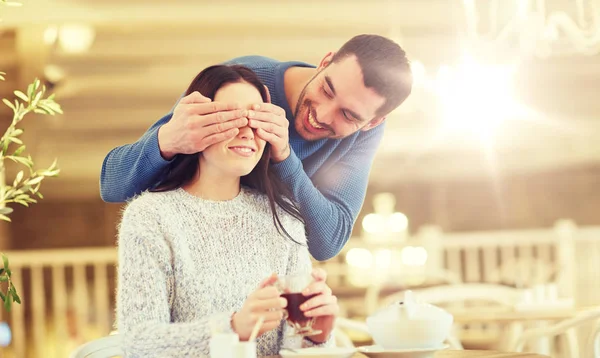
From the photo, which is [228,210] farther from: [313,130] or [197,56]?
[197,56]

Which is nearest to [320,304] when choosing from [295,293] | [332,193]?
[295,293]

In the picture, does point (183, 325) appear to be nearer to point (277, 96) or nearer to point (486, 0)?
point (277, 96)

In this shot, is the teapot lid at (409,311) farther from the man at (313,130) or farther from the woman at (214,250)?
the man at (313,130)

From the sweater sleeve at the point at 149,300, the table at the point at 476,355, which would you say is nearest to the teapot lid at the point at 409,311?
the table at the point at 476,355

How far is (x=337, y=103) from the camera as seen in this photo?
6.23ft

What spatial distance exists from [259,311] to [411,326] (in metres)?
0.25

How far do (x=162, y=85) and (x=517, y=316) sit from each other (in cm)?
443

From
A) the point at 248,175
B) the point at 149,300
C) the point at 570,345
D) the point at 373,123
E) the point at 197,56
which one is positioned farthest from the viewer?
the point at 197,56

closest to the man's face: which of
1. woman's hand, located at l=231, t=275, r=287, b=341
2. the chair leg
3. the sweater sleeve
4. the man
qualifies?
the man

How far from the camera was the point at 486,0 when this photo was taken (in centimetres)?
504

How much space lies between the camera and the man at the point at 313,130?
153 centimetres

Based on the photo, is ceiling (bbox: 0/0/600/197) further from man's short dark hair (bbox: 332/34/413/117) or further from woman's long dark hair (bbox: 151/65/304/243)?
woman's long dark hair (bbox: 151/65/304/243)

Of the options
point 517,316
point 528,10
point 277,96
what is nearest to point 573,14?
→ point 528,10

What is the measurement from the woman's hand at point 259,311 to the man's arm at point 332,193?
1.49ft
